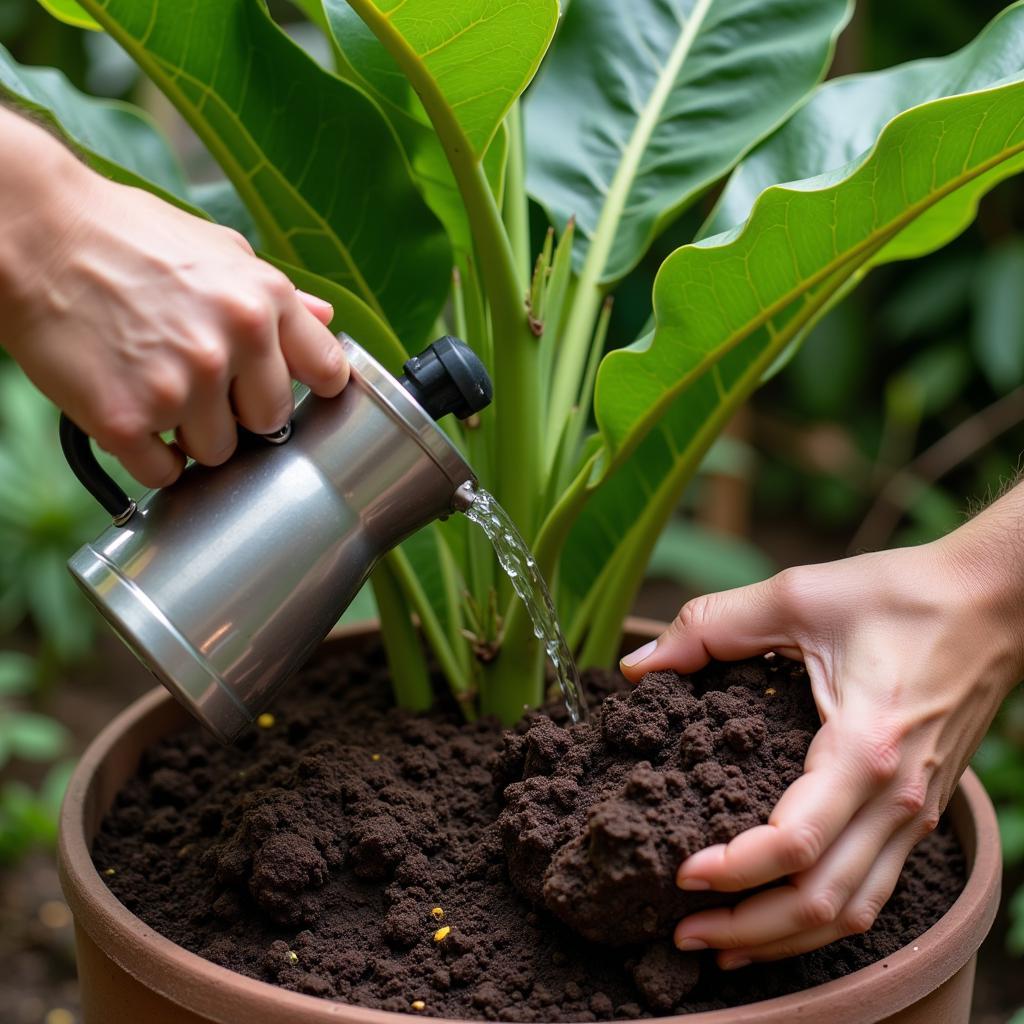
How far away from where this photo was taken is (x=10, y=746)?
208 cm

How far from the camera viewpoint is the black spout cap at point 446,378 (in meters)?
0.73

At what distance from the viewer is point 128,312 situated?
618 mm

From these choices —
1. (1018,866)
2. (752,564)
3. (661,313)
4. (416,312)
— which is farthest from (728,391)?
(752,564)

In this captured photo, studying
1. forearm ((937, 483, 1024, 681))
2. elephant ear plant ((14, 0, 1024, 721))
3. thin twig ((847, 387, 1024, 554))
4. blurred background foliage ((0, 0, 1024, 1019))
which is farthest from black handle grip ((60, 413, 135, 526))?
thin twig ((847, 387, 1024, 554))

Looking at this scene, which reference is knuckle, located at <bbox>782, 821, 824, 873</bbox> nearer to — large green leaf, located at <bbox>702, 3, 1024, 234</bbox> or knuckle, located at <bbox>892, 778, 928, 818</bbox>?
knuckle, located at <bbox>892, 778, 928, 818</bbox>

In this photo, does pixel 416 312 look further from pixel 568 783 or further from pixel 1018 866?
pixel 1018 866

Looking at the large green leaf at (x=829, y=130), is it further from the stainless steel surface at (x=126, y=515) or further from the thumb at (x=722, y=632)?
the stainless steel surface at (x=126, y=515)

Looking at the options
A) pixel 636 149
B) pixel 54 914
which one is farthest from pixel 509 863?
pixel 54 914

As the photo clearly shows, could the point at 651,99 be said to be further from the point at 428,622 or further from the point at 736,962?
the point at 736,962

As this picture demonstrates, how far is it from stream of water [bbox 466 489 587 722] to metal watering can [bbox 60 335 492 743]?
13 cm

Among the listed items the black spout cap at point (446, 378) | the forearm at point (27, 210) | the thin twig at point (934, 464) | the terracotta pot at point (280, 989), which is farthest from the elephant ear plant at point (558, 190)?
the thin twig at point (934, 464)

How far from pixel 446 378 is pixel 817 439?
2.28 metres

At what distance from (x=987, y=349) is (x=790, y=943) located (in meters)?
2.01

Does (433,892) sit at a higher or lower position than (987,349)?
higher
